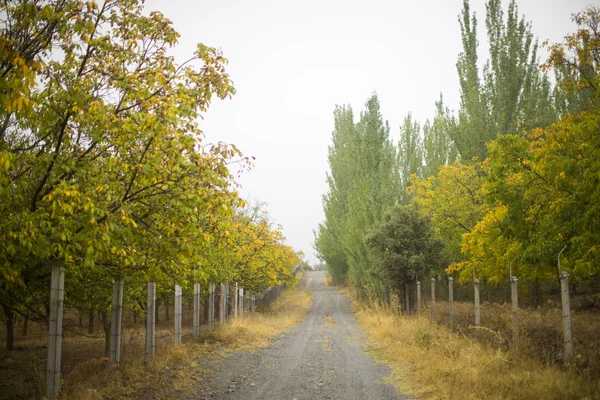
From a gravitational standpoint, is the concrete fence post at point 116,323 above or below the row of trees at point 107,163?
below

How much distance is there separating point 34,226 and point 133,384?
A: 14.5 feet

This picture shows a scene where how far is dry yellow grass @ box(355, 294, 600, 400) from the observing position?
6793mm

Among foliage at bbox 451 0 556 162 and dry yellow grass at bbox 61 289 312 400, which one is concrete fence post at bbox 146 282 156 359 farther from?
foliage at bbox 451 0 556 162

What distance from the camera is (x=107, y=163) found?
6922 mm

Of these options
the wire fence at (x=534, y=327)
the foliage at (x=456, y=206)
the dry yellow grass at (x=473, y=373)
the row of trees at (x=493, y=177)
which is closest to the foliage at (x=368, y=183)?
the row of trees at (x=493, y=177)

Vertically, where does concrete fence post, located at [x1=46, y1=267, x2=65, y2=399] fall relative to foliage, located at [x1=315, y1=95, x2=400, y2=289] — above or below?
below

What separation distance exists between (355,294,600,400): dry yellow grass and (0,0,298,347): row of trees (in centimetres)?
470

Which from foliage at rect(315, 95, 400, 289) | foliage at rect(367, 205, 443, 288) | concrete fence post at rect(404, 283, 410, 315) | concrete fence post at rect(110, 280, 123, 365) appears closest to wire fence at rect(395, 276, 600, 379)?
concrete fence post at rect(404, 283, 410, 315)

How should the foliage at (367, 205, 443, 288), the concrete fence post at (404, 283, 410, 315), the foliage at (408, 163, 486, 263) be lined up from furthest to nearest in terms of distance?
the foliage at (408, 163, 486, 263) < the concrete fence post at (404, 283, 410, 315) < the foliage at (367, 205, 443, 288)

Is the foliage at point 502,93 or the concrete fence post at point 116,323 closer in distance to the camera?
the concrete fence post at point 116,323

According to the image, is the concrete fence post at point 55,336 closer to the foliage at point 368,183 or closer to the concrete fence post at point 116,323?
the concrete fence post at point 116,323

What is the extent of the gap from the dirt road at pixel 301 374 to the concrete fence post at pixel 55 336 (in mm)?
2383

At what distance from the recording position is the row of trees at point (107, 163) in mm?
5320

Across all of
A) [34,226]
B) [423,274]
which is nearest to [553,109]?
[423,274]
